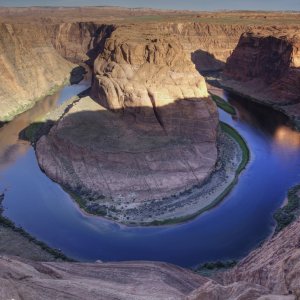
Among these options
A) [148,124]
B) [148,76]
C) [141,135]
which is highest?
[148,76]

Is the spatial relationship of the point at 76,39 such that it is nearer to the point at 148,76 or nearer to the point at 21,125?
the point at 21,125

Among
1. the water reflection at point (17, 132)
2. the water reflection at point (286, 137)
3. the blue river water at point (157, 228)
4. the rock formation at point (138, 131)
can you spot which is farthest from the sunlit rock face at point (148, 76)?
the water reflection at point (286, 137)

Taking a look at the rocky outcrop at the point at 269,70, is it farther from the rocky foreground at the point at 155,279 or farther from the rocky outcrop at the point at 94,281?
the rocky outcrop at the point at 94,281

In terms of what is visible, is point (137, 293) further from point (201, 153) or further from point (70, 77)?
point (70, 77)

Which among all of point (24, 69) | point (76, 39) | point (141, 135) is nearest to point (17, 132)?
point (141, 135)

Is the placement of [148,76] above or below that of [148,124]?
above
